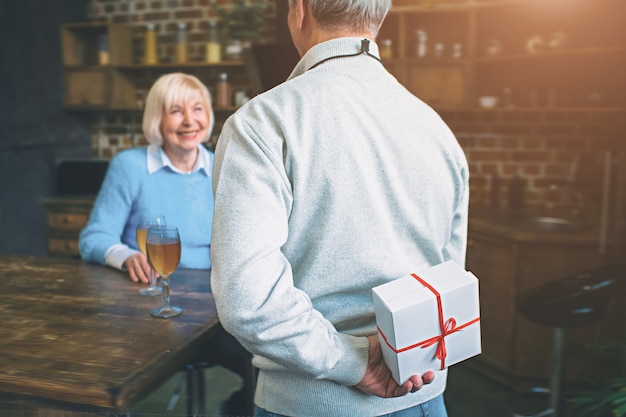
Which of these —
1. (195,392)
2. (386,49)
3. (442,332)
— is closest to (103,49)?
(386,49)

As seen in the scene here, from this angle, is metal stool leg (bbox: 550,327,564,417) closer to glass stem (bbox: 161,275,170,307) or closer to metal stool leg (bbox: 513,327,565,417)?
metal stool leg (bbox: 513,327,565,417)

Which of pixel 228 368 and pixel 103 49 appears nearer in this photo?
pixel 228 368

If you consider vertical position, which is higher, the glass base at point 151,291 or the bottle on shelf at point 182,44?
the bottle on shelf at point 182,44

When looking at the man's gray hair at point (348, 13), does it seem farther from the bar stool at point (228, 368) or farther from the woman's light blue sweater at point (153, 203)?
the woman's light blue sweater at point (153, 203)

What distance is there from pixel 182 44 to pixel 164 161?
237 cm

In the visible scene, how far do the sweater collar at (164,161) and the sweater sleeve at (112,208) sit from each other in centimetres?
9

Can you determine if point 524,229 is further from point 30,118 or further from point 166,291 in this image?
point 30,118

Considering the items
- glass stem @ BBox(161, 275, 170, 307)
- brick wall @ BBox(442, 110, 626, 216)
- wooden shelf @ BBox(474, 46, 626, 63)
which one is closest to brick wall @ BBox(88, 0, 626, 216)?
brick wall @ BBox(442, 110, 626, 216)

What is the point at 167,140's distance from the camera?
2.46 m

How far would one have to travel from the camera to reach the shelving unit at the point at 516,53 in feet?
11.9

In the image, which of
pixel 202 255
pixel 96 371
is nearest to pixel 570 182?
pixel 202 255

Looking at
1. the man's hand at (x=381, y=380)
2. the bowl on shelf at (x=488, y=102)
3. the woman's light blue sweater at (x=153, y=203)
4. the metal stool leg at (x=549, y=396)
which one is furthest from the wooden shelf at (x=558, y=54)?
the man's hand at (x=381, y=380)

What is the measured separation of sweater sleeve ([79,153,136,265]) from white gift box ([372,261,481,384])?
53.0 inches

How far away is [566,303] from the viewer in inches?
100
